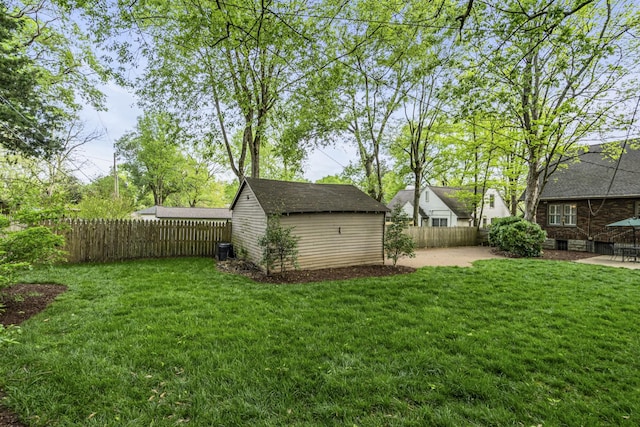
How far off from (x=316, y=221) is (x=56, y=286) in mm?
6521

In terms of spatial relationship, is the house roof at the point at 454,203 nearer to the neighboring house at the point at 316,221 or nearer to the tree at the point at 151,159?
the neighboring house at the point at 316,221

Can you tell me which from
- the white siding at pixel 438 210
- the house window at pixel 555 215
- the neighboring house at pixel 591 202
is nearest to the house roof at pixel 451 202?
Answer: the white siding at pixel 438 210

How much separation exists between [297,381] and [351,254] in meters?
6.93

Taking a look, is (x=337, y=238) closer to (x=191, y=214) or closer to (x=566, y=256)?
(x=566, y=256)

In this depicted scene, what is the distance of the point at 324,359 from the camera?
3432 mm

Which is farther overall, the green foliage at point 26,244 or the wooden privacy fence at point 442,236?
the wooden privacy fence at point 442,236

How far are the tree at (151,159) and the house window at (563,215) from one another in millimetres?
28755

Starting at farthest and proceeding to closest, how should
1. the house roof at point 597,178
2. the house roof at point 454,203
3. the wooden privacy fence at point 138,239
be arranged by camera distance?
the house roof at point 454,203 < the house roof at point 597,178 < the wooden privacy fence at point 138,239

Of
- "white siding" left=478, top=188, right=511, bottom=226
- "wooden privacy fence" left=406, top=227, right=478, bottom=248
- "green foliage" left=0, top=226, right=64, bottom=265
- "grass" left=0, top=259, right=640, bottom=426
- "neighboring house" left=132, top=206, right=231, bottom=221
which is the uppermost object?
"white siding" left=478, top=188, right=511, bottom=226

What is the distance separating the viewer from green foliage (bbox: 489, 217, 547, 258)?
12.7m

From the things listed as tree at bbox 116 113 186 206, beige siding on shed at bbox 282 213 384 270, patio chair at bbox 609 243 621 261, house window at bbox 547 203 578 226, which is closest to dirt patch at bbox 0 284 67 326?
beige siding on shed at bbox 282 213 384 270

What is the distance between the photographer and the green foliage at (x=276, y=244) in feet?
25.6

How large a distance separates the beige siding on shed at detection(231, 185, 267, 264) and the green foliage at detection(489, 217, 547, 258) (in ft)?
37.6

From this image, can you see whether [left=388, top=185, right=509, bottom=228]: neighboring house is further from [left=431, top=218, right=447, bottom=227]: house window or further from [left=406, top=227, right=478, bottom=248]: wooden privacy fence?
[left=406, top=227, right=478, bottom=248]: wooden privacy fence
